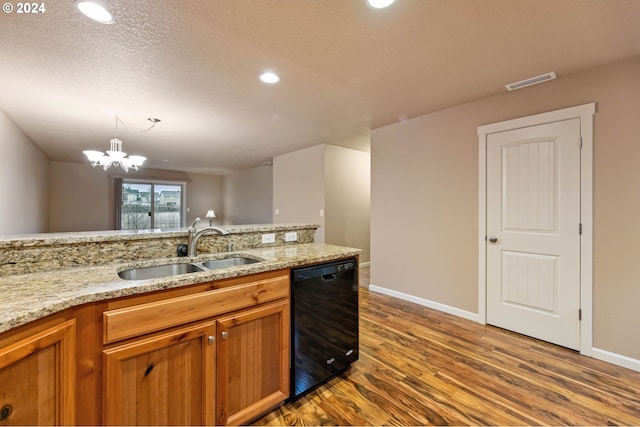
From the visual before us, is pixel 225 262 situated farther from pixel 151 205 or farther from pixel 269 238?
pixel 151 205

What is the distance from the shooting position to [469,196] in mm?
2965

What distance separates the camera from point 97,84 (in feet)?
8.15

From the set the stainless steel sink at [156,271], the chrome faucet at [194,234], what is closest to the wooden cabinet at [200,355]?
the stainless steel sink at [156,271]

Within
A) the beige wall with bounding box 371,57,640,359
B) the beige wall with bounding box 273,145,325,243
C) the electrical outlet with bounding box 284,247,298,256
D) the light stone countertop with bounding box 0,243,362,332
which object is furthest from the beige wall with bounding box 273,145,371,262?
the light stone countertop with bounding box 0,243,362,332

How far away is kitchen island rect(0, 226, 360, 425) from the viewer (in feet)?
3.14

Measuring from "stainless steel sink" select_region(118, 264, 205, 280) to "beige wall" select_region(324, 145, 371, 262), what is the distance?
3.26 metres

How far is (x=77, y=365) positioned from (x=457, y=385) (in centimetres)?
214

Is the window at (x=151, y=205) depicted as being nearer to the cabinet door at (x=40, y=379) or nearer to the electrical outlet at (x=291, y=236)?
the electrical outlet at (x=291, y=236)

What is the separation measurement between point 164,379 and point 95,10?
2.03 metres

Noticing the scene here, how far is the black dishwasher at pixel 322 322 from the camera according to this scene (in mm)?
1681

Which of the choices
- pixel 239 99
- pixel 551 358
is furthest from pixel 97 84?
pixel 551 358

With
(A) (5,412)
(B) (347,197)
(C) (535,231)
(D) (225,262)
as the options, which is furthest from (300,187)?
(A) (5,412)

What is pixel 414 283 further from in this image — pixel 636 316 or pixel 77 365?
pixel 77 365

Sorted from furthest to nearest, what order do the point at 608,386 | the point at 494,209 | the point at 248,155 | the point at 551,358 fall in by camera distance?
the point at 248,155 < the point at 494,209 < the point at 551,358 < the point at 608,386
